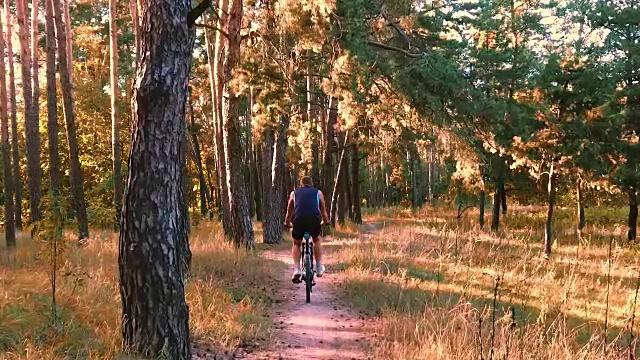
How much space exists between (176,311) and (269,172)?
39.5 ft

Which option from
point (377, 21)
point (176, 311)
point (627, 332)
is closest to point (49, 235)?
point (176, 311)

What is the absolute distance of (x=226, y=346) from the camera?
211 inches

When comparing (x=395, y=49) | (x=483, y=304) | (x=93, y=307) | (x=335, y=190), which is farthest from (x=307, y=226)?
(x=335, y=190)

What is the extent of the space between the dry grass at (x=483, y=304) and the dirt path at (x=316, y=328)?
32cm

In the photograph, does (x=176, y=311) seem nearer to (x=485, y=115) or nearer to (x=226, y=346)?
(x=226, y=346)

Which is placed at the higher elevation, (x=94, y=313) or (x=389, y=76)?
(x=389, y=76)

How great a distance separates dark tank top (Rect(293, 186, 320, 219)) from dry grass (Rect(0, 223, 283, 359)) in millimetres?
1543

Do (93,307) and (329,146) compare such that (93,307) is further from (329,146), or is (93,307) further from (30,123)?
(329,146)

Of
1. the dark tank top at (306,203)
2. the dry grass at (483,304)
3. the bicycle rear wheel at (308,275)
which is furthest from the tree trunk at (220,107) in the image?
the bicycle rear wheel at (308,275)

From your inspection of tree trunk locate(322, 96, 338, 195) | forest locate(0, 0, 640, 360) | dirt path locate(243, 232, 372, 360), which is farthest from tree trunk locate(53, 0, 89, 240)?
tree trunk locate(322, 96, 338, 195)

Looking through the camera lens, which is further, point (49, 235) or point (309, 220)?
point (309, 220)

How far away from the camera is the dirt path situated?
554cm

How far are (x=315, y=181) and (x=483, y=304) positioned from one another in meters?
11.4

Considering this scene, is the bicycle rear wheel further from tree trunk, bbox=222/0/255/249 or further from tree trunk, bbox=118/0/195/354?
tree trunk, bbox=222/0/255/249
